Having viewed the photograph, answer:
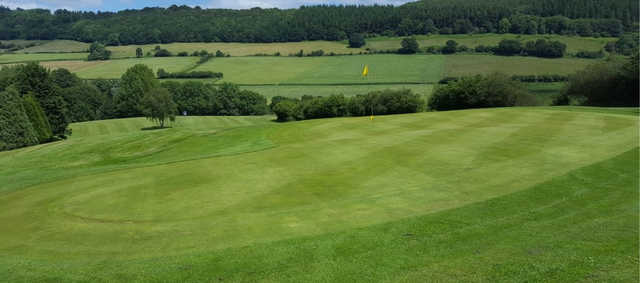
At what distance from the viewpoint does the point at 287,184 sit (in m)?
20.4

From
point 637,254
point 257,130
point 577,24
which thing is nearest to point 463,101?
point 257,130

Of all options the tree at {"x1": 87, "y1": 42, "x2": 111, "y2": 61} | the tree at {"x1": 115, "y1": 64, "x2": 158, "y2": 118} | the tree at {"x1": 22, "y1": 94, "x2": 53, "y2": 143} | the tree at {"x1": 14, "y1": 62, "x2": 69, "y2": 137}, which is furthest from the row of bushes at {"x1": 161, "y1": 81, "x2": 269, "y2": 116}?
the tree at {"x1": 87, "y1": 42, "x2": 111, "y2": 61}

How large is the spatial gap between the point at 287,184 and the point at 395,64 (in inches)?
4611

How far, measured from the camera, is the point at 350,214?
15.9 m

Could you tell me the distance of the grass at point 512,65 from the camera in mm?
112625

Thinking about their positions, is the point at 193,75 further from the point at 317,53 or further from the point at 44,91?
the point at 44,91

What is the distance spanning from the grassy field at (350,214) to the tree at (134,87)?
79.0 meters

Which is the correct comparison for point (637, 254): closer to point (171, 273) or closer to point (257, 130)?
point (171, 273)

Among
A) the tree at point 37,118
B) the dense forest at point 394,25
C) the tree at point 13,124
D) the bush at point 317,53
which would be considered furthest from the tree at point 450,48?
the tree at point 13,124

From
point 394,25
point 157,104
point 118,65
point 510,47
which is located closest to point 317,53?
point 394,25

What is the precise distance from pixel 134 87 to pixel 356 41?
88749 mm

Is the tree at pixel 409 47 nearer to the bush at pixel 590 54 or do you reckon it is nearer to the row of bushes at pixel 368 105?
the bush at pixel 590 54

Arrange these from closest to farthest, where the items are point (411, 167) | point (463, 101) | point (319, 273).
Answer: point (319, 273) → point (411, 167) → point (463, 101)

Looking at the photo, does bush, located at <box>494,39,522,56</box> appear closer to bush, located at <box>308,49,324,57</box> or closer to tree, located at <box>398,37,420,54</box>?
tree, located at <box>398,37,420,54</box>
